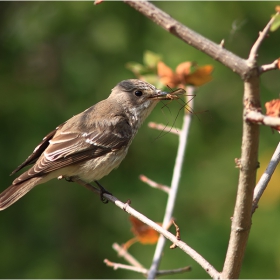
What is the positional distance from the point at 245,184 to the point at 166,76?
2.07 m

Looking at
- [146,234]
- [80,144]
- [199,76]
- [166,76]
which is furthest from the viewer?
[80,144]

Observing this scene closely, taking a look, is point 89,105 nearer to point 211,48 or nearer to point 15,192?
point 15,192

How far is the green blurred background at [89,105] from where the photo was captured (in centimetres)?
579

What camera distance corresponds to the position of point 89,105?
5898 mm

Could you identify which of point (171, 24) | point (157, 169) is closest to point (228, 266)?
point (171, 24)

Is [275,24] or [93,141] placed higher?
[93,141]

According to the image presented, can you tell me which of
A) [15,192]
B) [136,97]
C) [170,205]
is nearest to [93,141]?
[136,97]

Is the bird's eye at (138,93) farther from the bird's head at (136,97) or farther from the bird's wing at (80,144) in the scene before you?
the bird's wing at (80,144)

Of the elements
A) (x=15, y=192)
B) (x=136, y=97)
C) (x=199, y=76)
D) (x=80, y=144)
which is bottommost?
(x=15, y=192)

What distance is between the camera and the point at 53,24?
6.07 metres

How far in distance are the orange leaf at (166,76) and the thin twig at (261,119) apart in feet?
6.99

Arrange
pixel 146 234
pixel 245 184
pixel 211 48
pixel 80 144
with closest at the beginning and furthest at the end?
pixel 211 48 → pixel 245 184 → pixel 146 234 → pixel 80 144

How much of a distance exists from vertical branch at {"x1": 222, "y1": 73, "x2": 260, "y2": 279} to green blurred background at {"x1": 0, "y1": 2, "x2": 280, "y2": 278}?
3676 millimetres

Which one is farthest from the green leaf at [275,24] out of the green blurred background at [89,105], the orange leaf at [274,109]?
the green blurred background at [89,105]
